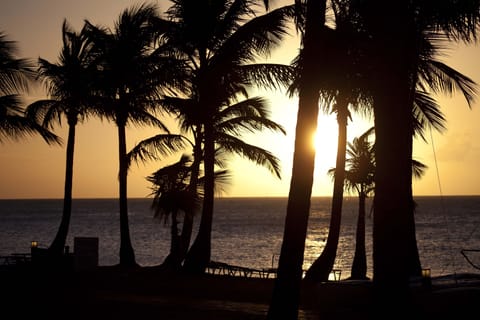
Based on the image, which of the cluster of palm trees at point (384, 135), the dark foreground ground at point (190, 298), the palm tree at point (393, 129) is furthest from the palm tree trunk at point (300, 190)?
the dark foreground ground at point (190, 298)

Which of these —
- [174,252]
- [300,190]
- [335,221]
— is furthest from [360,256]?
[300,190]

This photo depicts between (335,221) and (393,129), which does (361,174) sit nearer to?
(335,221)

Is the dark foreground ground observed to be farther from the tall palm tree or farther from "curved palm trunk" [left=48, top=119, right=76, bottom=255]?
"curved palm trunk" [left=48, top=119, right=76, bottom=255]

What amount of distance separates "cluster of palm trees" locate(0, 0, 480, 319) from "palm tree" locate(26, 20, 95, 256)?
0.19 ft

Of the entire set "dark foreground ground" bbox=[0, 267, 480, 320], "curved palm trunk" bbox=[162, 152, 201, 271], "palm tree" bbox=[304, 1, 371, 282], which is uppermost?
"palm tree" bbox=[304, 1, 371, 282]

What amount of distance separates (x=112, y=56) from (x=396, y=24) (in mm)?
16536

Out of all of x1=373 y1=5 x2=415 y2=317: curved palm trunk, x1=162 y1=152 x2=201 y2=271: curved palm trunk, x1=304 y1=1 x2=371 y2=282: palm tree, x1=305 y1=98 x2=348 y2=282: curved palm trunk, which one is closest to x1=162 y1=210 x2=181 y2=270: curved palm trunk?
x1=162 y1=152 x2=201 y2=271: curved palm trunk

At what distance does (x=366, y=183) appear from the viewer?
28734mm

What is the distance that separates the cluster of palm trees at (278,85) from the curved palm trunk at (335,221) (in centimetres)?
4

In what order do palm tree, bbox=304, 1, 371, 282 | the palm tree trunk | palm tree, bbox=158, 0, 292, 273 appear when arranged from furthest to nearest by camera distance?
palm tree, bbox=158, 0, 292, 273, palm tree, bbox=304, 1, 371, 282, the palm tree trunk

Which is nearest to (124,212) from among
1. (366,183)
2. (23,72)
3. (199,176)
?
(199,176)

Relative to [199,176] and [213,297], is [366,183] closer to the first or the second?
[199,176]

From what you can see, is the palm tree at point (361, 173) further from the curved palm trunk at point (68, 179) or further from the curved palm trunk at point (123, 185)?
the curved palm trunk at point (68, 179)

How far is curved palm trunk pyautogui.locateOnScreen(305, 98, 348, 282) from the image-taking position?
2188 cm
